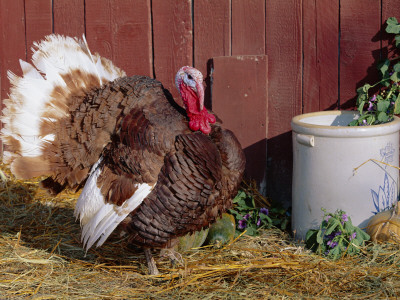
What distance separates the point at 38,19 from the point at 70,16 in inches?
11.6

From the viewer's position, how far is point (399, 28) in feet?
11.1

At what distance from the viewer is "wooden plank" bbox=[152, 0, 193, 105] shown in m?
3.92

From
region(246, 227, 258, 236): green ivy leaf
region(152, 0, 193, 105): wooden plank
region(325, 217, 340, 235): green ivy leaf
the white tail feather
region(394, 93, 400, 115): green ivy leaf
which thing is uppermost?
region(152, 0, 193, 105): wooden plank

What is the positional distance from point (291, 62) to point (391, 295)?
5.78 ft

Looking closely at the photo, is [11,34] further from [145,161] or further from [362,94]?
[362,94]

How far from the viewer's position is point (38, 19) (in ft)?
14.0

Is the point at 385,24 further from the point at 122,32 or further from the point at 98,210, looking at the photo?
the point at 98,210

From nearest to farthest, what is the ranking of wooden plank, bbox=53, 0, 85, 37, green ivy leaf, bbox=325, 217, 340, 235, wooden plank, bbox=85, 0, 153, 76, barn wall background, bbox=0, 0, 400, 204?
1. green ivy leaf, bbox=325, 217, 340, 235
2. barn wall background, bbox=0, 0, 400, 204
3. wooden plank, bbox=85, 0, 153, 76
4. wooden plank, bbox=53, 0, 85, 37

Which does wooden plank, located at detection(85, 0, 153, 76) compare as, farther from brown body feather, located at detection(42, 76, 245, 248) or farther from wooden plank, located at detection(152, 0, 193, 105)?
brown body feather, located at detection(42, 76, 245, 248)

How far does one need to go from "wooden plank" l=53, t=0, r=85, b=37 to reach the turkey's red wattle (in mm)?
1603

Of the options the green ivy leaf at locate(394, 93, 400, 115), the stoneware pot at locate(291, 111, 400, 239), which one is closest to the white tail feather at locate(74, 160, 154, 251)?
the stoneware pot at locate(291, 111, 400, 239)

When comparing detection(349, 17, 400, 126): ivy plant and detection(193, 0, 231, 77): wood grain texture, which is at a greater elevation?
detection(193, 0, 231, 77): wood grain texture

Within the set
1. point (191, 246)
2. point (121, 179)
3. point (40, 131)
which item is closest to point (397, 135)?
point (191, 246)

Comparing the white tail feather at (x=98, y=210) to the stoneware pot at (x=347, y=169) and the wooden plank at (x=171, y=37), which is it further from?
the wooden plank at (x=171, y=37)
